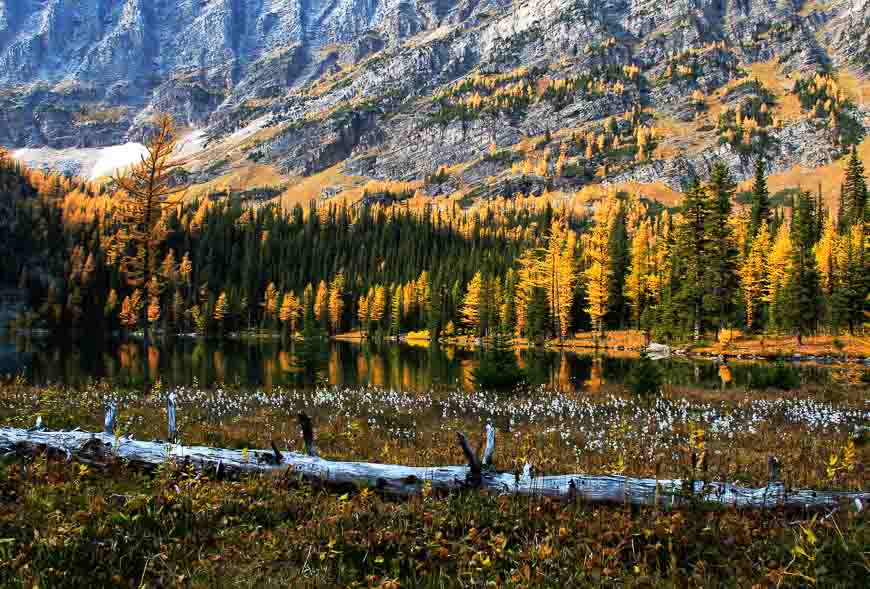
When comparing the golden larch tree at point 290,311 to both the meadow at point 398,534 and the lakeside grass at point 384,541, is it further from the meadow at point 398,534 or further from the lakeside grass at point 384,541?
the lakeside grass at point 384,541

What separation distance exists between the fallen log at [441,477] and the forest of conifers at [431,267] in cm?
1892

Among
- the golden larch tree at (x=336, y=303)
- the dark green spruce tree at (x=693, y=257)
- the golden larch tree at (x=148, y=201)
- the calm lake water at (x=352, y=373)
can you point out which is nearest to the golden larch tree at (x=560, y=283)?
the dark green spruce tree at (x=693, y=257)

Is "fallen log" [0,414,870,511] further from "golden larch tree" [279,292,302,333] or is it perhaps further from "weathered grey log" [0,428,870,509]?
"golden larch tree" [279,292,302,333]

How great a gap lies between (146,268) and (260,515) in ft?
79.8

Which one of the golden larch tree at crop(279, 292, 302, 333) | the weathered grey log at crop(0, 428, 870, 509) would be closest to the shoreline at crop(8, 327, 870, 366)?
the weathered grey log at crop(0, 428, 870, 509)

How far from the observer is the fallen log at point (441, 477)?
21.4ft

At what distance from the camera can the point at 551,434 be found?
13.9 metres

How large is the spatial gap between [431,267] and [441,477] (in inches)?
4757

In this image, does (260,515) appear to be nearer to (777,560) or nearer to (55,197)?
(777,560)

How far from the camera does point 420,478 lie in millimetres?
7137

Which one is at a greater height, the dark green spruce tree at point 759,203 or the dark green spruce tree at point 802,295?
the dark green spruce tree at point 759,203

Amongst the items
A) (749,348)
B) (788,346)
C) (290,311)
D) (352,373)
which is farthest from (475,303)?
(352,373)


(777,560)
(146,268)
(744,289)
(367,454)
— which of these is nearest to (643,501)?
(777,560)

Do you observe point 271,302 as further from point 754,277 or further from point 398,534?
point 398,534
